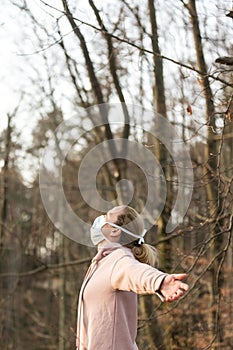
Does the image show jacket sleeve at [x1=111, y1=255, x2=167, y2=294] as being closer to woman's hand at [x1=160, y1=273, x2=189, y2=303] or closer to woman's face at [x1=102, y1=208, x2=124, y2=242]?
woman's hand at [x1=160, y1=273, x2=189, y2=303]

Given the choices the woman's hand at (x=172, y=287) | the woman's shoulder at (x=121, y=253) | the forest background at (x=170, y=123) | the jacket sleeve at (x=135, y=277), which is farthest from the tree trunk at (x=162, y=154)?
the woman's hand at (x=172, y=287)

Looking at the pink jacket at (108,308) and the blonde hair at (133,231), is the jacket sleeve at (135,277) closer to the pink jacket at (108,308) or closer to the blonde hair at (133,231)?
the pink jacket at (108,308)

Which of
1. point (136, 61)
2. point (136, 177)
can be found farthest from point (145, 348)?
point (136, 177)

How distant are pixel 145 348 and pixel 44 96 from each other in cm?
836

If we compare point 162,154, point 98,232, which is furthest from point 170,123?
point 98,232

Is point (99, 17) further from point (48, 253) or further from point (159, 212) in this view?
point (48, 253)

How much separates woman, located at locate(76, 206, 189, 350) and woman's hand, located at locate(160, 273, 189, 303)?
0.35m

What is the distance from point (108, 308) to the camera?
3.89 meters

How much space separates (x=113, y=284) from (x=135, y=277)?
0.33 meters

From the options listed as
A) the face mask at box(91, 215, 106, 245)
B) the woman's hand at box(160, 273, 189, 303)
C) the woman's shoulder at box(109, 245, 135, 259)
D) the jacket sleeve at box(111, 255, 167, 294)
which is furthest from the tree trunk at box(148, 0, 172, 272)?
the woman's hand at box(160, 273, 189, 303)

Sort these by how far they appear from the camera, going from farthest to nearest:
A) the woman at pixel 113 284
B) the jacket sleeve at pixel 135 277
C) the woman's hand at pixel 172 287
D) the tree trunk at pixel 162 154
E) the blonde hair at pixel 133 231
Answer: the tree trunk at pixel 162 154 → the blonde hair at pixel 133 231 → the woman at pixel 113 284 → the jacket sleeve at pixel 135 277 → the woman's hand at pixel 172 287

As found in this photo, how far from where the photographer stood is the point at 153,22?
8.71 metres

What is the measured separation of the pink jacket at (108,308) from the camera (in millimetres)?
3861

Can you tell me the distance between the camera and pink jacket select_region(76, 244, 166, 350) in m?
3.86
